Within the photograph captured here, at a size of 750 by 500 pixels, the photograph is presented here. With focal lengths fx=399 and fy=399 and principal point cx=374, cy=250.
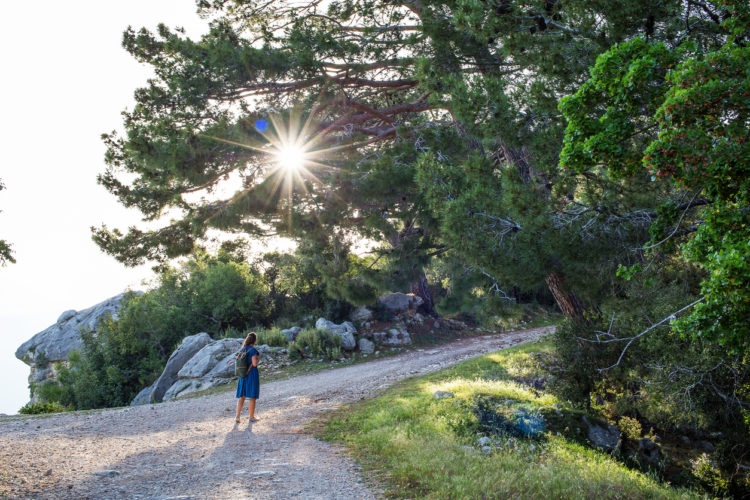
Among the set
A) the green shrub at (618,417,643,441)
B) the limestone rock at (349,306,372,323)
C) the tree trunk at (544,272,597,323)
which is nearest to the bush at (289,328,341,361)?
the limestone rock at (349,306,372,323)

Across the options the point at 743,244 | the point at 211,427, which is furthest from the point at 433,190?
the point at 211,427

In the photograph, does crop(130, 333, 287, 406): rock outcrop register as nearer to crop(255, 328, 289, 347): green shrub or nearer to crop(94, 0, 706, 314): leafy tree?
crop(255, 328, 289, 347): green shrub

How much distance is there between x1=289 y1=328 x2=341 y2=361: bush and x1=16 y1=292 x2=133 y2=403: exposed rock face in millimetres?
16128

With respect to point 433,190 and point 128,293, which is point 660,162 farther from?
point 128,293

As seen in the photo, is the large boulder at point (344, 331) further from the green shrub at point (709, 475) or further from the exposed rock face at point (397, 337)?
the green shrub at point (709, 475)

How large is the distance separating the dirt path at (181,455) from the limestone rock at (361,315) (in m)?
11.1

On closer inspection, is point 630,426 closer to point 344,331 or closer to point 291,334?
point 344,331

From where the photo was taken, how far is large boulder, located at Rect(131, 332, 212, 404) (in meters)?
15.5

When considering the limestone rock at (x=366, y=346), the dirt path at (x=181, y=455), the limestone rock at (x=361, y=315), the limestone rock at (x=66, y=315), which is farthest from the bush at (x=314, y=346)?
the limestone rock at (x=66, y=315)

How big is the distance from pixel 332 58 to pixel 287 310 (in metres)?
16.9

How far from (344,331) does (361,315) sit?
3.31m

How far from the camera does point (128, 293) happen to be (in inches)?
934

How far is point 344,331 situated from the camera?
18.2 metres

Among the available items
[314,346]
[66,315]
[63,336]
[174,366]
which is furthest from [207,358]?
[66,315]
